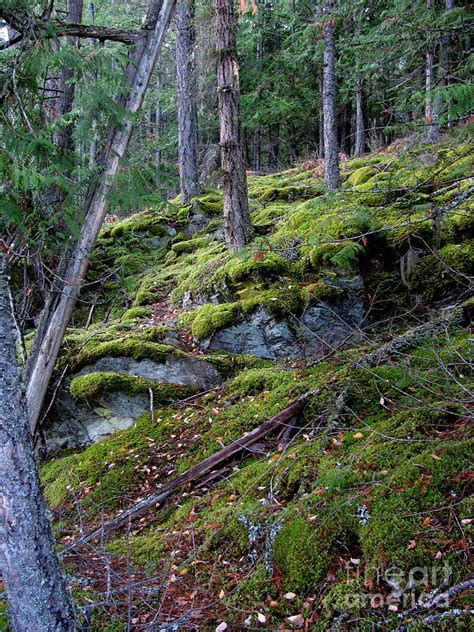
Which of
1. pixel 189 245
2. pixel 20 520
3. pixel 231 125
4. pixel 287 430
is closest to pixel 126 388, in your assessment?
pixel 287 430

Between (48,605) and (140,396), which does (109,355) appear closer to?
(140,396)

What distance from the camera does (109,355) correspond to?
639 cm

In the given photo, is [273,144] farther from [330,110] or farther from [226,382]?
[226,382]

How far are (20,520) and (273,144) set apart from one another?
22914mm

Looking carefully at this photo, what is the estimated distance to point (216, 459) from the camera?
4.59m

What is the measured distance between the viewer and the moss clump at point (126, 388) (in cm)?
600

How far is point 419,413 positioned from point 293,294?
3.04 metres

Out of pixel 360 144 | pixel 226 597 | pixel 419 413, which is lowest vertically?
pixel 226 597

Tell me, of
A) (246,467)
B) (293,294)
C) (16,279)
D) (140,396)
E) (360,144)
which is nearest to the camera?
(246,467)

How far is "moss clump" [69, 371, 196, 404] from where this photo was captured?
6.00m

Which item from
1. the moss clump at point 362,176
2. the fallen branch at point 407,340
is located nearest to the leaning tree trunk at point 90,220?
the fallen branch at point 407,340

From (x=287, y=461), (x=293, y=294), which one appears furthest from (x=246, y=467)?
(x=293, y=294)

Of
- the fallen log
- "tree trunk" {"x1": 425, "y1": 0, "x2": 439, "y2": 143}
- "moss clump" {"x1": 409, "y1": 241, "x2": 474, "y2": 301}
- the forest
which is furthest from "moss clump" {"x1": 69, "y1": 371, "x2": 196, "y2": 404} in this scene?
"tree trunk" {"x1": 425, "y1": 0, "x2": 439, "y2": 143}

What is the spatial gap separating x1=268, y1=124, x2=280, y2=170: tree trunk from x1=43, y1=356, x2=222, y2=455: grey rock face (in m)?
17.5
